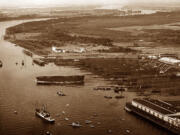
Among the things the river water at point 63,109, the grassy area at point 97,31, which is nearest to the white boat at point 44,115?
the river water at point 63,109

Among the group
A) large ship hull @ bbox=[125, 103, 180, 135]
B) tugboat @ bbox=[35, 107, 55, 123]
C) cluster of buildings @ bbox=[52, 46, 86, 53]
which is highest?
cluster of buildings @ bbox=[52, 46, 86, 53]

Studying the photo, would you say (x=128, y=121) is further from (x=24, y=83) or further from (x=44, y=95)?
(x=24, y=83)

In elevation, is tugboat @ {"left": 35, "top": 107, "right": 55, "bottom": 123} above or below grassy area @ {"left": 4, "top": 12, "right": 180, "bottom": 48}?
below

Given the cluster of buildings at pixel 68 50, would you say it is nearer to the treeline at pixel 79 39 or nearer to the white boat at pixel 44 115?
the treeline at pixel 79 39

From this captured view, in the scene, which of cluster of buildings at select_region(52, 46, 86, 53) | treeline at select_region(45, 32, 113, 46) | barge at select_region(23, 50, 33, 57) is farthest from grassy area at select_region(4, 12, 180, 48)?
barge at select_region(23, 50, 33, 57)

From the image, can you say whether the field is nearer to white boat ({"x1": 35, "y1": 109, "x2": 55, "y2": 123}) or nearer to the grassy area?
the grassy area
